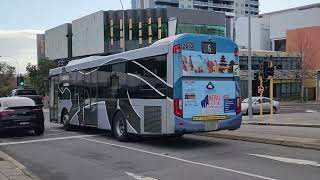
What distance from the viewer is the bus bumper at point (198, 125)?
49.3 ft

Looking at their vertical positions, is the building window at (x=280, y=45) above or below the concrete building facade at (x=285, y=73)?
above

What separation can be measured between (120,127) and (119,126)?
9 centimetres

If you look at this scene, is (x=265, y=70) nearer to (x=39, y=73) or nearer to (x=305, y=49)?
(x=39, y=73)

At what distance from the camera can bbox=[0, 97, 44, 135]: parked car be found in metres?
21.0

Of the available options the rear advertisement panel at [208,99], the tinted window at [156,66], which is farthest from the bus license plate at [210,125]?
the tinted window at [156,66]

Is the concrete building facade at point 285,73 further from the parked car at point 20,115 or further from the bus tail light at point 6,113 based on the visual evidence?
the bus tail light at point 6,113

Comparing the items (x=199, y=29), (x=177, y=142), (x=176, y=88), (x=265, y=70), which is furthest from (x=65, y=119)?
(x=199, y=29)

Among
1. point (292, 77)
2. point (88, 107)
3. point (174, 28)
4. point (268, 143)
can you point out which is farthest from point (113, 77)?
point (292, 77)

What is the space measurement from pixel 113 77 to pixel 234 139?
4766mm

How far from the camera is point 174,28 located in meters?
73.6

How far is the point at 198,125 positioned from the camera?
15414mm

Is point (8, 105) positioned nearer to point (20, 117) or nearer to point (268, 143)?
point (20, 117)

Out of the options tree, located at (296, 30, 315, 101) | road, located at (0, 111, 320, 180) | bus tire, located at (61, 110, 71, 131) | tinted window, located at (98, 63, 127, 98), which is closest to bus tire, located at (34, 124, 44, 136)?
bus tire, located at (61, 110, 71, 131)

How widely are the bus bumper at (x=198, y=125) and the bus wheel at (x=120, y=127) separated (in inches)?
121
